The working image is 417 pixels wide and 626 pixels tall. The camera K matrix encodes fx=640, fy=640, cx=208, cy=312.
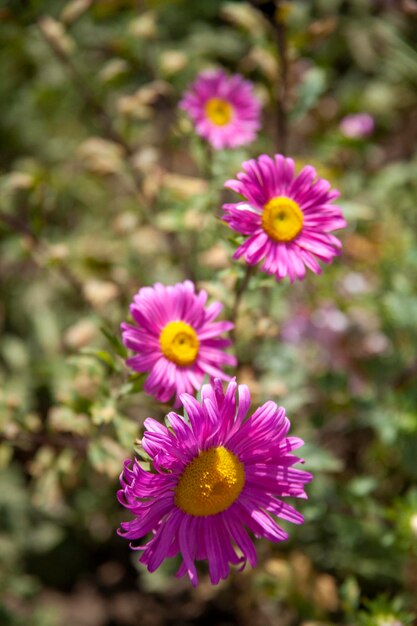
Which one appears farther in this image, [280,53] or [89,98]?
[89,98]

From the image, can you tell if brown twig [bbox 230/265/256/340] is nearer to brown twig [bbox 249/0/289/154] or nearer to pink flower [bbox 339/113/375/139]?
brown twig [bbox 249/0/289/154]

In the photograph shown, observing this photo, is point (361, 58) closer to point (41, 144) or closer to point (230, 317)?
point (41, 144)

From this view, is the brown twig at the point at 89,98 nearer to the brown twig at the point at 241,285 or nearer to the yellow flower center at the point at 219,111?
the yellow flower center at the point at 219,111

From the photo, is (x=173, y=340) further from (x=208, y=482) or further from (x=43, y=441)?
(x=43, y=441)

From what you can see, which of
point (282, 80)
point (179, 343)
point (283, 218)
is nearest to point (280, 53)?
point (282, 80)

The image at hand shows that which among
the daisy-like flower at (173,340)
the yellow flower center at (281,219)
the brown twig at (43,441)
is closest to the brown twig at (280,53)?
the yellow flower center at (281,219)
